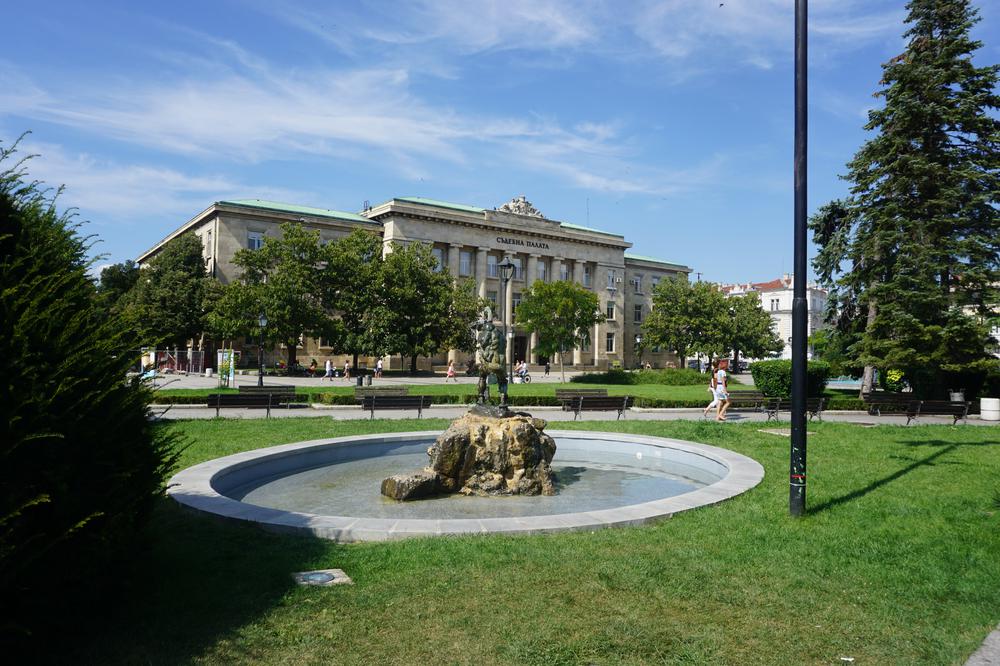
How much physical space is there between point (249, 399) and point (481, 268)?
43466mm

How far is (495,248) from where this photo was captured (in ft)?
207

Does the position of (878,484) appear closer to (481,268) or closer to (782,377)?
(782,377)

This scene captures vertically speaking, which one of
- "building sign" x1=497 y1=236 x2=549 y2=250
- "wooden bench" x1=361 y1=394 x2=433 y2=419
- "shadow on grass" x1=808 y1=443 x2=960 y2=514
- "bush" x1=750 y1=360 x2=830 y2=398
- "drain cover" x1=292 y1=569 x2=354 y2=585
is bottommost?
"drain cover" x1=292 y1=569 x2=354 y2=585

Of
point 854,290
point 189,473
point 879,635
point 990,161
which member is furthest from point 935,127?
point 189,473

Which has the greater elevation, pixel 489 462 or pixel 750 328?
pixel 750 328

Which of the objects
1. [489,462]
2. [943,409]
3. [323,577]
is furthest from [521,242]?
[323,577]

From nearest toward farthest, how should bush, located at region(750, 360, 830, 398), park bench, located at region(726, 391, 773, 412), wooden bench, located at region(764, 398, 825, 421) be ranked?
wooden bench, located at region(764, 398, 825, 421) → park bench, located at region(726, 391, 773, 412) → bush, located at region(750, 360, 830, 398)

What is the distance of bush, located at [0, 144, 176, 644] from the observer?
374cm

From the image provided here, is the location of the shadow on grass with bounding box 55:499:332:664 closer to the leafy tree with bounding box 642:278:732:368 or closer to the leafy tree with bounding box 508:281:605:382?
the leafy tree with bounding box 508:281:605:382

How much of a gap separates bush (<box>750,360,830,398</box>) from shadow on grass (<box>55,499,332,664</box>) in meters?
25.0

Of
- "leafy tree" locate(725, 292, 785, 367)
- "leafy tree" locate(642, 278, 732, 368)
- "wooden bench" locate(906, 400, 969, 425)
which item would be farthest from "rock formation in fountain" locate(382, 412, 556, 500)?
"leafy tree" locate(725, 292, 785, 367)

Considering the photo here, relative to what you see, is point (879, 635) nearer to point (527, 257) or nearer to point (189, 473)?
point (189, 473)

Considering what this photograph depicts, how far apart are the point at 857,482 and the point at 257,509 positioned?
887cm

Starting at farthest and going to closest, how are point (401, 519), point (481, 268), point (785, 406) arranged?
point (481, 268), point (785, 406), point (401, 519)
